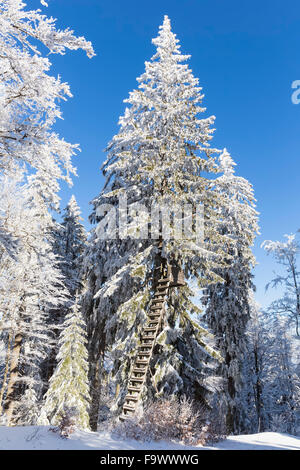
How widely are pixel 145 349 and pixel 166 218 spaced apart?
4104 millimetres

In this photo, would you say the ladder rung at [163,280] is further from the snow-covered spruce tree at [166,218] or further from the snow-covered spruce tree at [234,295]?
the snow-covered spruce tree at [234,295]

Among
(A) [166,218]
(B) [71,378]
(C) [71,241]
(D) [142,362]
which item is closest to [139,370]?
(D) [142,362]

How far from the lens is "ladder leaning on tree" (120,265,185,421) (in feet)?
25.2

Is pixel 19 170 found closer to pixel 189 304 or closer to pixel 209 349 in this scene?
pixel 189 304

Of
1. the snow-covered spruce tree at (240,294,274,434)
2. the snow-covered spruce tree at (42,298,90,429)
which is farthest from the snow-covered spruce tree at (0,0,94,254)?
the snow-covered spruce tree at (240,294,274,434)

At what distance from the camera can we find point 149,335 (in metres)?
8.64

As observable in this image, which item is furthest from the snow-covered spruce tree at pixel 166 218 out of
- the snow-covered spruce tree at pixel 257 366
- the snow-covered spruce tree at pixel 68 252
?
the snow-covered spruce tree at pixel 257 366

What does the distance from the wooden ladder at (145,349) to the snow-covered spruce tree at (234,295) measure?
769 centimetres

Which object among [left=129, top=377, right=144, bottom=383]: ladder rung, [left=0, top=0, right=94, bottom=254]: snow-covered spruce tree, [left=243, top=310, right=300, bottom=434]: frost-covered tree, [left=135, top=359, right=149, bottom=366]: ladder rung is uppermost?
[left=0, top=0, right=94, bottom=254]: snow-covered spruce tree

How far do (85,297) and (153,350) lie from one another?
25.3 ft

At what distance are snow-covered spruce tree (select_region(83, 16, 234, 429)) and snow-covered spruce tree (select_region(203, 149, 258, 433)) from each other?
607 centimetres

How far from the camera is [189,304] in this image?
9453 millimetres

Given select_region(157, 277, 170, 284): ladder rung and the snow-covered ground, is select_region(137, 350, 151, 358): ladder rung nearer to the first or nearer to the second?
select_region(157, 277, 170, 284): ladder rung

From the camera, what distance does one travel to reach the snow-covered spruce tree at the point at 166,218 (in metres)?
8.63
